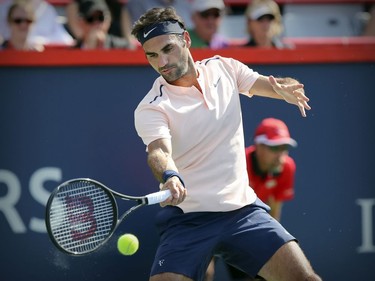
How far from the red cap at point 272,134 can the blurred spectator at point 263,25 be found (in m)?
1.44

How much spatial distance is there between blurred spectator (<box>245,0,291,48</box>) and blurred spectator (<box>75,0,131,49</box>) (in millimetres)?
1032

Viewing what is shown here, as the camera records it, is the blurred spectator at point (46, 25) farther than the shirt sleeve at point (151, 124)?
Yes

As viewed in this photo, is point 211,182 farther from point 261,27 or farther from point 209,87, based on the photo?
point 261,27

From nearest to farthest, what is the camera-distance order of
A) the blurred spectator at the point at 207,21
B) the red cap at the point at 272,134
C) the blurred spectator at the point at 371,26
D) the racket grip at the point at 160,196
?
1. the racket grip at the point at 160,196
2. the red cap at the point at 272,134
3. the blurred spectator at the point at 207,21
4. the blurred spectator at the point at 371,26

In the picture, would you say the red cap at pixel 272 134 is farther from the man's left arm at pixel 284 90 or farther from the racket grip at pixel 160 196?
the racket grip at pixel 160 196

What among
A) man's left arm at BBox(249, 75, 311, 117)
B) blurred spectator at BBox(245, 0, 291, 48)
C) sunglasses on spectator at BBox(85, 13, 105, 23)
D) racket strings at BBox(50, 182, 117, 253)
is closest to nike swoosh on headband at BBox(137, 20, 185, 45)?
man's left arm at BBox(249, 75, 311, 117)

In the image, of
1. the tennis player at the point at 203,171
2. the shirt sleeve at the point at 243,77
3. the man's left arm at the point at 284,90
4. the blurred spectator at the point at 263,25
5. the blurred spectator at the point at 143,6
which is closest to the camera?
the tennis player at the point at 203,171

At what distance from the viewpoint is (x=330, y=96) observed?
5.92 meters

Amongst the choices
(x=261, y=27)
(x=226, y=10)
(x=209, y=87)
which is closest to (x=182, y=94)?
(x=209, y=87)

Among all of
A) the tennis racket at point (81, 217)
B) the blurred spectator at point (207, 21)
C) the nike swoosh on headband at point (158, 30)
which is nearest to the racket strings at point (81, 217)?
the tennis racket at point (81, 217)

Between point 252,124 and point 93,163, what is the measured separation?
43.1 inches

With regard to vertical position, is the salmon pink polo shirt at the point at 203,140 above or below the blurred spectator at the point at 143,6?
below

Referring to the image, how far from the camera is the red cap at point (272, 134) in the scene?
5.42 metres

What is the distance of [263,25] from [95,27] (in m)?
1.35
